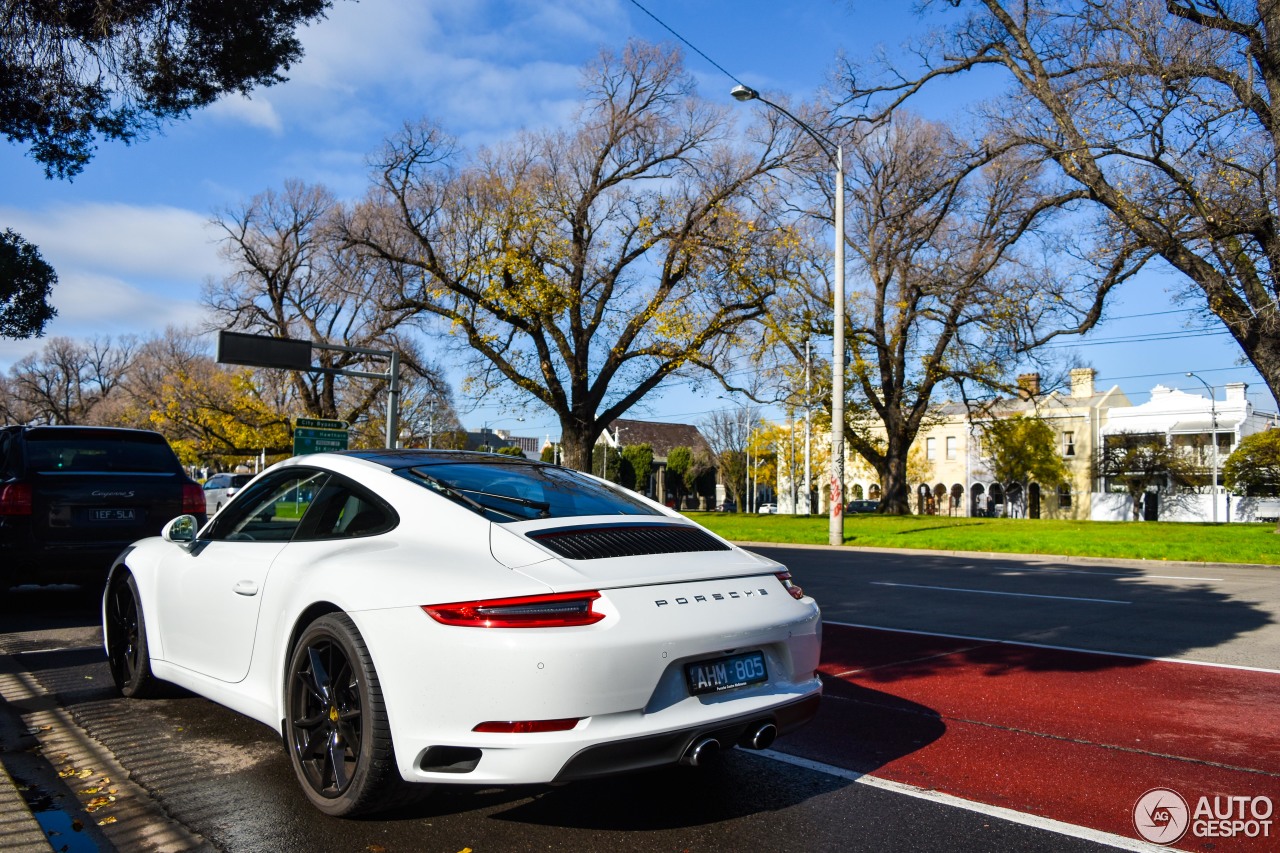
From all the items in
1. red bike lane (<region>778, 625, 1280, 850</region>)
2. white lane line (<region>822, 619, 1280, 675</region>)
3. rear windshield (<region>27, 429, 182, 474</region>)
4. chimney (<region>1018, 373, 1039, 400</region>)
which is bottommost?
white lane line (<region>822, 619, 1280, 675</region>)

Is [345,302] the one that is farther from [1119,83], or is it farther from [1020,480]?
[1020,480]

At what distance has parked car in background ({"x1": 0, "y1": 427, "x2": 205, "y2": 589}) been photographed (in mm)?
8539

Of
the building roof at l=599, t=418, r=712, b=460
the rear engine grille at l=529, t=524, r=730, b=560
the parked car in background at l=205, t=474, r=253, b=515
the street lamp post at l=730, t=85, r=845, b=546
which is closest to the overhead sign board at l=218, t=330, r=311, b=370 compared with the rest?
the street lamp post at l=730, t=85, r=845, b=546

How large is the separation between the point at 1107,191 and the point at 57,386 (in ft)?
299

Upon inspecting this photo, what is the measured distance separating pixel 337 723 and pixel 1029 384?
36.3 meters

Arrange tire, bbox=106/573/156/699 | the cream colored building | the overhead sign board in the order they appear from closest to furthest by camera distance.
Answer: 1. tire, bbox=106/573/156/699
2. the overhead sign board
3. the cream colored building

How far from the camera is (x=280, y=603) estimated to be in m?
3.98

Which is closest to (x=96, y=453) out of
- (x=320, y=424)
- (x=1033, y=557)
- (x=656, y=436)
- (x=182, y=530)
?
(x=182, y=530)

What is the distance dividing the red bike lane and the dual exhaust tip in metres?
1.02

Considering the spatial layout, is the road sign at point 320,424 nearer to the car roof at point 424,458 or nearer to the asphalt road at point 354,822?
the asphalt road at point 354,822

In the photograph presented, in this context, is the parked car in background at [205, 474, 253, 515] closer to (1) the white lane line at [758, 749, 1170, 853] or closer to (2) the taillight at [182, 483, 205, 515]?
(2) the taillight at [182, 483, 205, 515]

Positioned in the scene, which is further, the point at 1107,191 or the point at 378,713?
the point at 1107,191

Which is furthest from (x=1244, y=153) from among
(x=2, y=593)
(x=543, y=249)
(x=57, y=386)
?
(x=57, y=386)

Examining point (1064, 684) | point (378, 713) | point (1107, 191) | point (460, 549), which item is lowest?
point (1064, 684)
